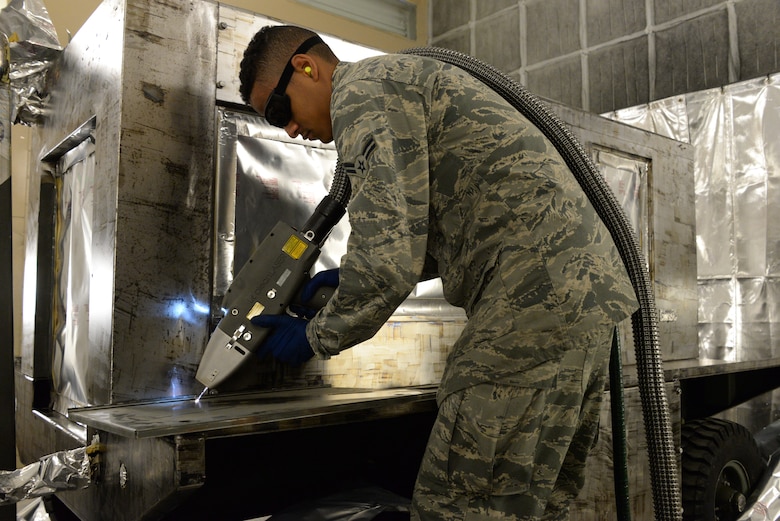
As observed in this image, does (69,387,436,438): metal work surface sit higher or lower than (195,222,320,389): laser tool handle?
lower

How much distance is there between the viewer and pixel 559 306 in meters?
1.35

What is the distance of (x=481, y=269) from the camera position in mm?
1433

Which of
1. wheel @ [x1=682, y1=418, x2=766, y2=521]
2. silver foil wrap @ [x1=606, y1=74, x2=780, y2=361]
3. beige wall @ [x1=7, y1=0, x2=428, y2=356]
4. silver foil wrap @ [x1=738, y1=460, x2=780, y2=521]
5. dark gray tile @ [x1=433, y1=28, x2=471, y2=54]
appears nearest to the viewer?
wheel @ [x1=682, y1=418, x2=766, y2=521]

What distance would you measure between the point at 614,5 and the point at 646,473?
11.1ft

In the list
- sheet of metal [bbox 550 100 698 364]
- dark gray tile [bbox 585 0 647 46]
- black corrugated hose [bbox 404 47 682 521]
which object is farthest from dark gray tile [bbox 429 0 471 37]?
black corrugated hose [bbox 404 47 682 521]

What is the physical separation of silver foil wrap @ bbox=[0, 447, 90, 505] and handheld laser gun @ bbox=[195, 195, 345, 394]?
1.13 ft

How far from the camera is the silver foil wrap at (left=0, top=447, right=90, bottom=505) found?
157 centimetres

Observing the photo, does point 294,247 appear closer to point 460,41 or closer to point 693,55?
point 693,55

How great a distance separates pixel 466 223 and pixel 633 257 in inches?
21.8

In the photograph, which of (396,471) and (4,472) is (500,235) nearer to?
(396,471)

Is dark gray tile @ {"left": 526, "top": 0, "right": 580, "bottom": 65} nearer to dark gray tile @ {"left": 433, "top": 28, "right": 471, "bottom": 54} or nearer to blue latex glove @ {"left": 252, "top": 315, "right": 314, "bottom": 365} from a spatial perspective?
dark gray tile @ {"left": 433, "top": 28, "right": 471, "bottom": 54}

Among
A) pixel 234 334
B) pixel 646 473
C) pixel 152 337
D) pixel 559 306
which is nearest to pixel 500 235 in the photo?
pixel 559 306

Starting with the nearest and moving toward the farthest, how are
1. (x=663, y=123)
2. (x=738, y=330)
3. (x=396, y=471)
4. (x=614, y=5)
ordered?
1. (x=396, y=471)
2. (x=738, y=330)
3. (x=663, y=123)
4. (x=614, y=5)

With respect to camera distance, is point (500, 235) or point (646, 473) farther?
point (646, 473)
